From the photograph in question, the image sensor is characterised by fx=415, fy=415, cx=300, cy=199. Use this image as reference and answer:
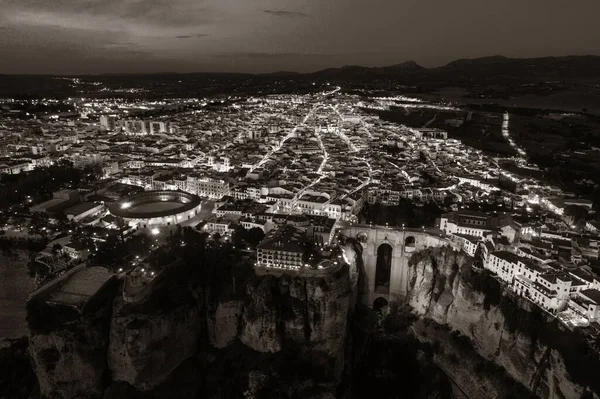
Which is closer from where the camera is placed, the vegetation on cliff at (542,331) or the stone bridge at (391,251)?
the vegetation on cliff at (542,331)

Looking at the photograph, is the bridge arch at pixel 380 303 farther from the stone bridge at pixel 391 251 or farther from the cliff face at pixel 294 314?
the cliff face at pixel 294 314

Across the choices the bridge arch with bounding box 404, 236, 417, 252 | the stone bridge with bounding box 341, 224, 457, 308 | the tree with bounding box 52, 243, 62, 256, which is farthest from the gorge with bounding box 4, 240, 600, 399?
the tree with bounding box 52, 243, 62, 256

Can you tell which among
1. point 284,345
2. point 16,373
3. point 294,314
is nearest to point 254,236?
point 294,314

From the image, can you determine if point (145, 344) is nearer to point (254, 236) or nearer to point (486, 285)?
point (254, 236)

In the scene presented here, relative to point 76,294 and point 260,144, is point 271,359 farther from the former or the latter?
point 260,144

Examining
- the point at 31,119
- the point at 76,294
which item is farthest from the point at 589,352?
the point at 31,119

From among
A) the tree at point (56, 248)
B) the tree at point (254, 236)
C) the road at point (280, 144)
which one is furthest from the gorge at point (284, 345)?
the road at point (280, 144)
